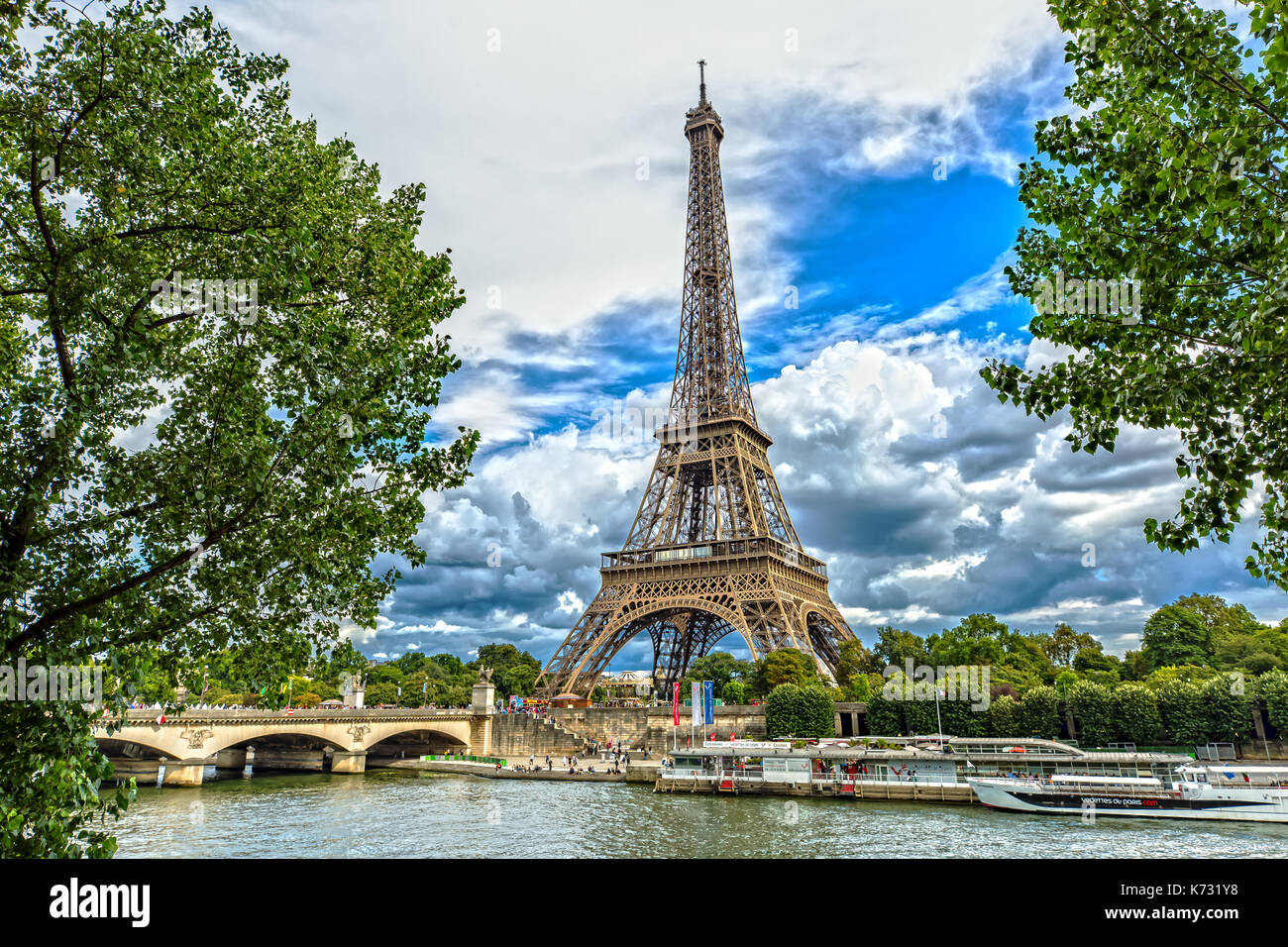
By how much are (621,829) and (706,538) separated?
47.5 meters

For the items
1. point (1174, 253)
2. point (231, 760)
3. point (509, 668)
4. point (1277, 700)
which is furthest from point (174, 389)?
point (509, 668)

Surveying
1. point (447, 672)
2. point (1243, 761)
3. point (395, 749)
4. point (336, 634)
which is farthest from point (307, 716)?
point (447, 672)

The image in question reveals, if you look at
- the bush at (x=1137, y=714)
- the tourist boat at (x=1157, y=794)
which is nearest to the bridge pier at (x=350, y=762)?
the tourist boat at (x=1157, y=794)

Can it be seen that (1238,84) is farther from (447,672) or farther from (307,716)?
(447,672)

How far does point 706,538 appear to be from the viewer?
7669cm

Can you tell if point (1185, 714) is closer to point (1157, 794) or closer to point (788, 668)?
point (1157, 794)

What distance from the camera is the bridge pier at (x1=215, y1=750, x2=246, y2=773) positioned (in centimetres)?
5985

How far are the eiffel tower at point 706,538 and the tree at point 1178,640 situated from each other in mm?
27820

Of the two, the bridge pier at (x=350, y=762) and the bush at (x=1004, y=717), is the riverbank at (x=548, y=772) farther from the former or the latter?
the bush at (x=1004, y=717)

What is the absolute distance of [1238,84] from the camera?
713 cm

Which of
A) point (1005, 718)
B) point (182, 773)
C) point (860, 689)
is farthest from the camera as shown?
point (860, 689)
